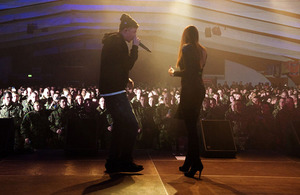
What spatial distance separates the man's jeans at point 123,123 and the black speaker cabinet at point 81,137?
4.60ft

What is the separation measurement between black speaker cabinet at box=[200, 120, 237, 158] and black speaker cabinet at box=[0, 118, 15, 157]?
297cm

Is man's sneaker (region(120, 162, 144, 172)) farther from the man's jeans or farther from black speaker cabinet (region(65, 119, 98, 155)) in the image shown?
black speaker cabinet (region(65, 119, 98, 155))

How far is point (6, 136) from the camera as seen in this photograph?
17.4ft

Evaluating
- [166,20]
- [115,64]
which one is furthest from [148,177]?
[166,20]

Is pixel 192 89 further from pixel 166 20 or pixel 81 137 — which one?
pixel 166 20

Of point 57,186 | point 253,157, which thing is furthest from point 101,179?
point 253,157

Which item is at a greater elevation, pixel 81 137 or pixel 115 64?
pixel 115 64

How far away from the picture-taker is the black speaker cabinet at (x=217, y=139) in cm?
532

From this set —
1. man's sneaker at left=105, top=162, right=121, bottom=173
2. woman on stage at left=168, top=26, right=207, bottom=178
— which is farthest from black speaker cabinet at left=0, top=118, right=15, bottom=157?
woman on stage at left=168, top=26, right=207, bottom=178

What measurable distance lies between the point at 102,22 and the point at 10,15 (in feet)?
14.3

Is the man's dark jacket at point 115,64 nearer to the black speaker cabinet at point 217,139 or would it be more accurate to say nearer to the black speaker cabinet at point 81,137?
the black speaker cabinet at point 81,137

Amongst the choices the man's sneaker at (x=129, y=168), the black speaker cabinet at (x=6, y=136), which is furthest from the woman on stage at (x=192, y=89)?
the black speaker cabinet at (x=6, y=136)

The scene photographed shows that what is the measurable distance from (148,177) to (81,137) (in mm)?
1953

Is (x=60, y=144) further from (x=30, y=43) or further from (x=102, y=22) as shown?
(x=30, y=43)
